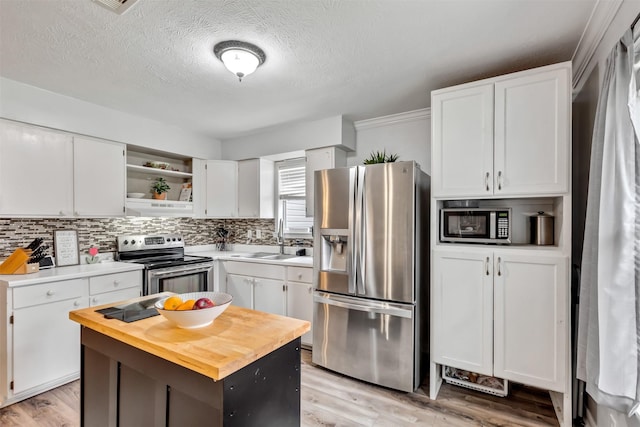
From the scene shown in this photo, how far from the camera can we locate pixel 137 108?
3.22 meters

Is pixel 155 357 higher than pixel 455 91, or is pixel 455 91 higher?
pixel 455 91

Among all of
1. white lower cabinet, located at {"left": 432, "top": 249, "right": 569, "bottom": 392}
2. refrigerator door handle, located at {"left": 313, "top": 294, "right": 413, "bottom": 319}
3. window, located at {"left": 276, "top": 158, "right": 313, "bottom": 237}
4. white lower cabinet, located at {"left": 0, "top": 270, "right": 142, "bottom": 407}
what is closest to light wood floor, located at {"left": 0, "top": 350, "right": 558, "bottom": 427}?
white lower cabinet, located at {"left": 0, "top": 270, "right": 142, "bottom": 407}

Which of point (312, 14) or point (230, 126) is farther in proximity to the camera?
point (230, 126)

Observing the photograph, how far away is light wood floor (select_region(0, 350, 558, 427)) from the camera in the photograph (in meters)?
2.12

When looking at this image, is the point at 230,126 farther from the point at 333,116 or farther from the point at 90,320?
the point at 90,320

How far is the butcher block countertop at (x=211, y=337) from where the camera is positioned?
3.64 ft

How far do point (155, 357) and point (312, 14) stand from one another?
189cm

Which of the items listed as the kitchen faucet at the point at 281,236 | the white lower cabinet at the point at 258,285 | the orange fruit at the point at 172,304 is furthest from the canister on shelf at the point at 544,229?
the kitchen faucet at the point at 281,236

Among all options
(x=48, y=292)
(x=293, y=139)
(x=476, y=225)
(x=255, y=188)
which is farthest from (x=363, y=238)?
(x=48, y=292)

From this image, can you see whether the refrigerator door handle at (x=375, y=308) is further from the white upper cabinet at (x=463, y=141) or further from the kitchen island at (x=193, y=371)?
the kitchen island at (x=193, y=371)

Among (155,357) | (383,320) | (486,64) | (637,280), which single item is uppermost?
(486,64)

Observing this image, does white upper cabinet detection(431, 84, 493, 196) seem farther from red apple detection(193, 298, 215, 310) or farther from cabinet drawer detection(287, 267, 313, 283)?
red apple detection(193, 298, 215, 310)

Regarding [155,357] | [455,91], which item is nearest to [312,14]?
[455,91]

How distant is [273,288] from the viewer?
341 cm
